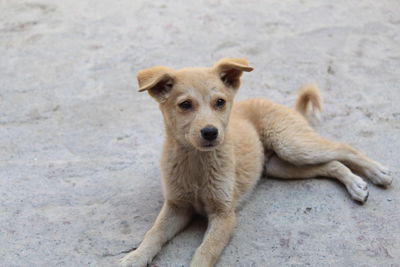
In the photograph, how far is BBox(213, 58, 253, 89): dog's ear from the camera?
11.7ft

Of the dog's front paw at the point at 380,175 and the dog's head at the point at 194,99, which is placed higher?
the dog's head at the point at 194,99

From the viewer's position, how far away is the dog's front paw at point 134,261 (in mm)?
3418

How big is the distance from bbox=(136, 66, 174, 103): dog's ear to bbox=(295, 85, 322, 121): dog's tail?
1594 millimetres

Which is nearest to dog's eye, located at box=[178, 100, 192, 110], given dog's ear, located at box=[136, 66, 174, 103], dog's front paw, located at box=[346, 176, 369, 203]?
dog's ear, located at box=[136, 66, 174, 103]

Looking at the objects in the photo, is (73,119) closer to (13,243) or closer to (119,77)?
(119,77)

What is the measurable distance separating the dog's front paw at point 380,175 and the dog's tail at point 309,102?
2.82 feet

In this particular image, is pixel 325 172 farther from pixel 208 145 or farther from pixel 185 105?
pixel 185 105

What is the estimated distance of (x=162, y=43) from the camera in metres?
6.43

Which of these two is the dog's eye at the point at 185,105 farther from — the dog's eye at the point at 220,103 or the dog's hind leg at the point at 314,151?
the dog's hind leg at the point at 314,151

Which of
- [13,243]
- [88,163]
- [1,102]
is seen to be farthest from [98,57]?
[13,243]

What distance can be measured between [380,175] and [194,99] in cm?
160

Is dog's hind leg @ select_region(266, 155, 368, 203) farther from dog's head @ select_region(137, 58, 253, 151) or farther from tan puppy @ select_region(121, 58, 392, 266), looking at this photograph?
dog's head @ select_region(137, 58, 253, 151)

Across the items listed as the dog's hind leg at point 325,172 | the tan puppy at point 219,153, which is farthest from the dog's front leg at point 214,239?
the dog's hind leg at point 325,172

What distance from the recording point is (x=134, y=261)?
343cm
